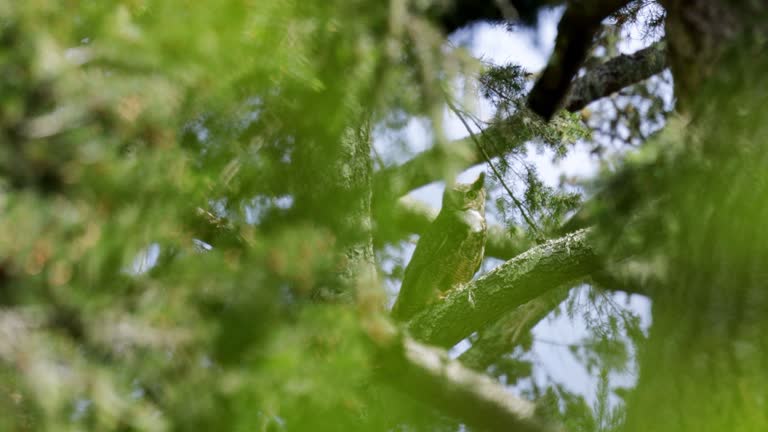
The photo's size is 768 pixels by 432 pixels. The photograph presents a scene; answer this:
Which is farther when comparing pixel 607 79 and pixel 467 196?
pixel 607 79

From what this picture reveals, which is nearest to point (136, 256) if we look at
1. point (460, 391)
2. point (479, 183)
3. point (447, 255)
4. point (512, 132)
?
point (460, 391)

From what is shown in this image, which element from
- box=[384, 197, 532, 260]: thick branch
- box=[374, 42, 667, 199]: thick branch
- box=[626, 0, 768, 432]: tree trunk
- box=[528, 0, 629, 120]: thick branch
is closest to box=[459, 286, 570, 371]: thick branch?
box=[384, 197, 532, 260]: thick branch

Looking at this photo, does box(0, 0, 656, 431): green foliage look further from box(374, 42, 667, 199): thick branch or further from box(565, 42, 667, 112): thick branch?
box(565, 42, 667, 112): thick branch

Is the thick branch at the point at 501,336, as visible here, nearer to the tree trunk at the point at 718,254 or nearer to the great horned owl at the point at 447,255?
the great horned owl at the point at 447,255

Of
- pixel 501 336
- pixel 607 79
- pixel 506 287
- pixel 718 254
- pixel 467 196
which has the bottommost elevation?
pixel 718 254

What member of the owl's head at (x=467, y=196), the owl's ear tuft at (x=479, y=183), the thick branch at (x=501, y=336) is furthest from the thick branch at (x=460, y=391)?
the thick branch at (x=501, y=336)

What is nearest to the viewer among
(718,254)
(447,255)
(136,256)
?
(136,256)

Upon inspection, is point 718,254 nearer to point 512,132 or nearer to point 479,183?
point 512,132

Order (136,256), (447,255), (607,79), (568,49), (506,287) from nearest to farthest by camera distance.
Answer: (136,256), (568,49), (506,287), (447,255), (607,79)
